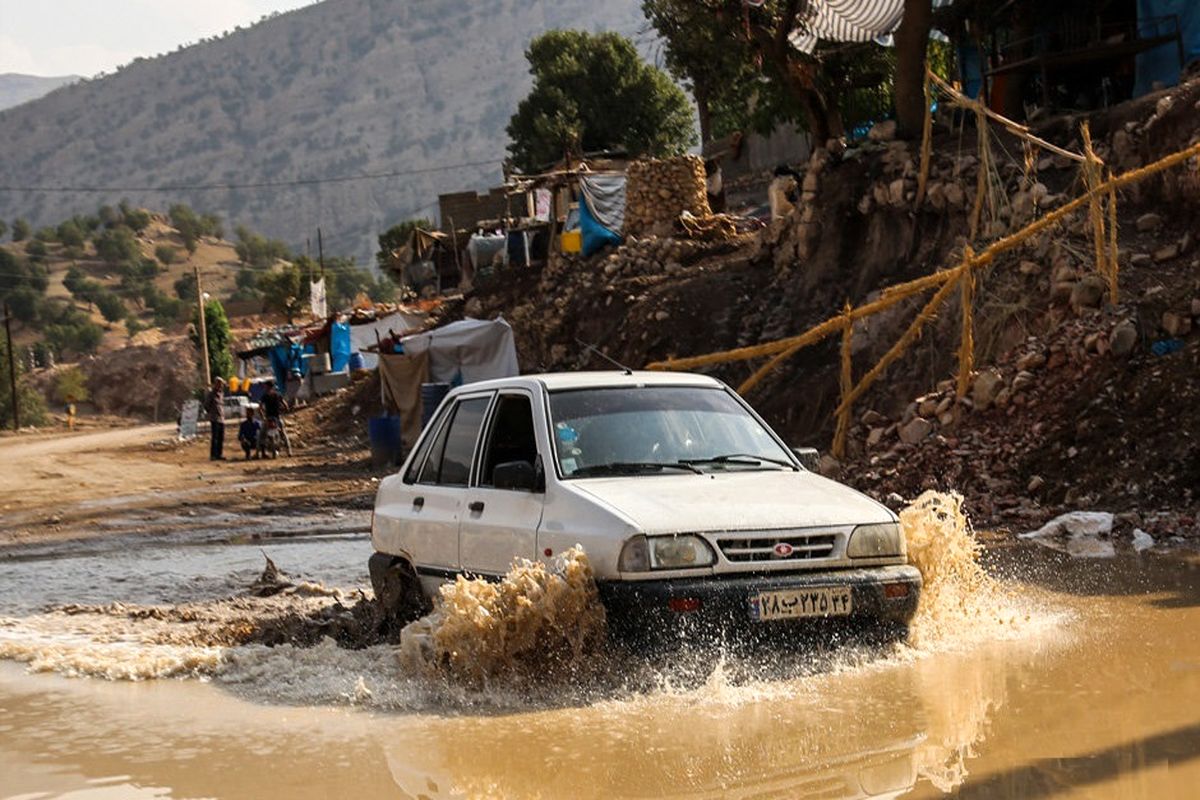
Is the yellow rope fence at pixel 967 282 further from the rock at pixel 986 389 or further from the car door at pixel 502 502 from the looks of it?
the car door at pixel 502 502

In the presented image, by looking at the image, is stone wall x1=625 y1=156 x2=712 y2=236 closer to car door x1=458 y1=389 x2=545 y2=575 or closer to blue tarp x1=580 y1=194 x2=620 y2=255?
blue tarp x1=580 y1=194 x2=620 y2=255

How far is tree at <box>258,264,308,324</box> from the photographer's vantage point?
293 feet

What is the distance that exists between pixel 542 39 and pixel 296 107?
133953mm

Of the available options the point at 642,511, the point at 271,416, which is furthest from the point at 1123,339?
the point at 271,416

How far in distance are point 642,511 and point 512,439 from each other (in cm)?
146

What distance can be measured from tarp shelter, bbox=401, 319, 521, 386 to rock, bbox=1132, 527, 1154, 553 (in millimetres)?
18839

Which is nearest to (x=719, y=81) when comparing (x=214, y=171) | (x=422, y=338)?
(x=422, y=338)

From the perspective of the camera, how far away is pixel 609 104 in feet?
216

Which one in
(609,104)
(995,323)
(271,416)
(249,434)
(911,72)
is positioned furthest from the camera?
(609,104)

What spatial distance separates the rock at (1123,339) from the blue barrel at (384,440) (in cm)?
1522

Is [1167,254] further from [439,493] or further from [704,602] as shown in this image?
[704,602]

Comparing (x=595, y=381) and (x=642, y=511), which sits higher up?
(x=595, y=381)

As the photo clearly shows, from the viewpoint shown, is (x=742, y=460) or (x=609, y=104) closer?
(x=742, y=460)

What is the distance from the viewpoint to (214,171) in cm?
18888
